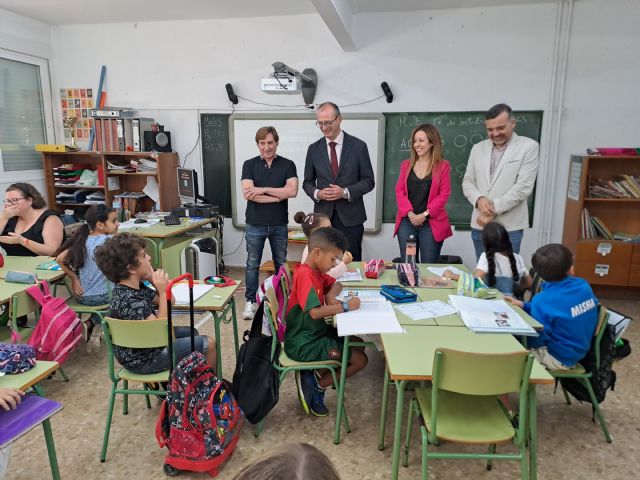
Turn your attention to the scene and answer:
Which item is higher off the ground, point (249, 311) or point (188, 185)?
point (188, 185)

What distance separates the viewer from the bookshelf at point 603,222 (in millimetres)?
4332

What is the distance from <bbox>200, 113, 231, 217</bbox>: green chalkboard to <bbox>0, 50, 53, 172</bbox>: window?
1911 mm

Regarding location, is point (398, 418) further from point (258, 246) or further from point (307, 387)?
point (258, 246)

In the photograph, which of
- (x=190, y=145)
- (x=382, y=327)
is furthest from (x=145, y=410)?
(x=190, y=145)

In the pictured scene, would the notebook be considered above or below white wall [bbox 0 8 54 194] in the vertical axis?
below

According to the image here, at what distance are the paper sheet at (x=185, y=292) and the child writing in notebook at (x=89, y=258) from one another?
24.5 inches

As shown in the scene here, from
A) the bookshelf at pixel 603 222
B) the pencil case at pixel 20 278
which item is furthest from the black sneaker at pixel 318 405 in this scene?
the bookshelf at pixel 603 222

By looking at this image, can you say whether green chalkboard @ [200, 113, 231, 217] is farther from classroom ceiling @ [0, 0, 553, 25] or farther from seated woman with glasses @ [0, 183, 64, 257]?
seated woman with glasses @ [0, 183, 64, 257]

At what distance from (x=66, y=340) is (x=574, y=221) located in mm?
4409

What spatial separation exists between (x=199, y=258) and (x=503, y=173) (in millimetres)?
2772

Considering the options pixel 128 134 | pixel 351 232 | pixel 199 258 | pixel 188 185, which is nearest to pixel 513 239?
pixel 351 232

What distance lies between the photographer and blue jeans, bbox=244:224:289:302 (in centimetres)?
387

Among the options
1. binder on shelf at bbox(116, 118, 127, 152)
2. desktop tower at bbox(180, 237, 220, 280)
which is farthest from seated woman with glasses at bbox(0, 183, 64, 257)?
binder on shelf at bbox(116, 118, 127, 152)

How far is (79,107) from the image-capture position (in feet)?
18.0
